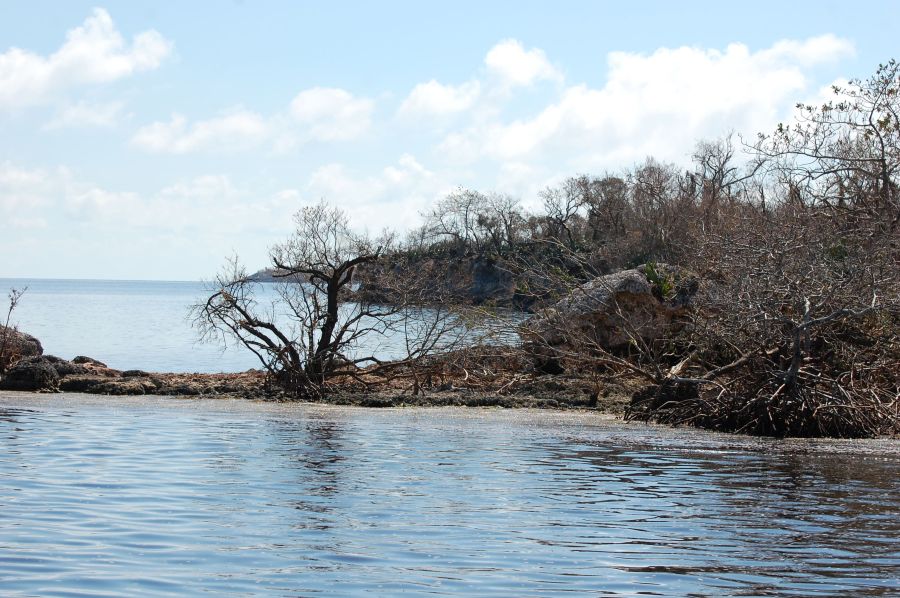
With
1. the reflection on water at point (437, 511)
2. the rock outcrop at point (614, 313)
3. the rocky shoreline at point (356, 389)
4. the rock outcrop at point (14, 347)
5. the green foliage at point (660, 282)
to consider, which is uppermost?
the green foliage at point (660, 282)

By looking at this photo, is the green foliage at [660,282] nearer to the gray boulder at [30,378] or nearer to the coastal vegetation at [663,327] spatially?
the coastal vegetation at [663,327]

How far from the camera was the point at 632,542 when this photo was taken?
9477 millimetres

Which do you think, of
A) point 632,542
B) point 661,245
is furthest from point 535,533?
point 661,245

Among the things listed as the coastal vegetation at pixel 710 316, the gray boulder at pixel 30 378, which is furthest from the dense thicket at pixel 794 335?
the gray boulder at pixel 30 378

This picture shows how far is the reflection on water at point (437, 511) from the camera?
323 inches

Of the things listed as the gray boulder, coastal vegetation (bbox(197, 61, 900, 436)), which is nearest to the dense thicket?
coastal vegetation (bbox(197, 61, 900, 436))

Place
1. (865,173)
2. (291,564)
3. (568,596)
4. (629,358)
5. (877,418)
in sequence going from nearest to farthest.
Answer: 1. (568,596)
2. (291,564)
3. (877,418)
4. (629,358)
5. (865,173)

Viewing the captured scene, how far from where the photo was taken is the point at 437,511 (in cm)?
1084

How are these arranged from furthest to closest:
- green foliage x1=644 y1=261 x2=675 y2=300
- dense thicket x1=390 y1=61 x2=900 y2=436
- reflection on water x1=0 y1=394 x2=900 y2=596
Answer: green foliage x1=644 y1=261 x2=675 y2=300 < dense thicket x1=390 y1=61 x2=900 y2=436 < reflection on water x1=0 y1=394 x2=900 y2=596

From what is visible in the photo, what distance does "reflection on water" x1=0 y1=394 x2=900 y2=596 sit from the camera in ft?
26.9

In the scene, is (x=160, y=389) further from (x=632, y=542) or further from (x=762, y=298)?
(x=632, y=542)

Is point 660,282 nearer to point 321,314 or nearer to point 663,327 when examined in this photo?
point 663,327

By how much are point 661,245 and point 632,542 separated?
51734 mm

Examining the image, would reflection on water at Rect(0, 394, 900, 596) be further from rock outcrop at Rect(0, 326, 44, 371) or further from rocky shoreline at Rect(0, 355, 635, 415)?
rock outcrop at Rect(0, 326, 44, 371)
